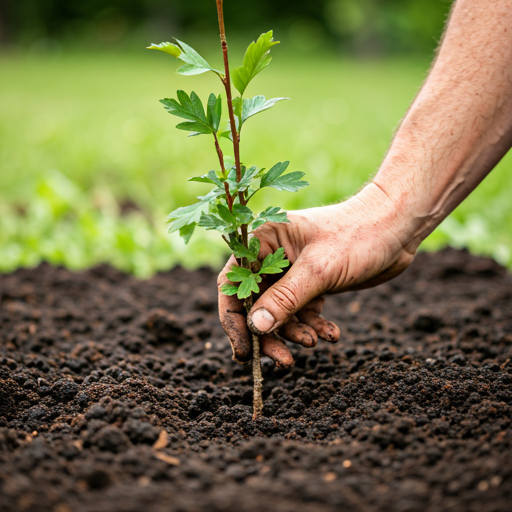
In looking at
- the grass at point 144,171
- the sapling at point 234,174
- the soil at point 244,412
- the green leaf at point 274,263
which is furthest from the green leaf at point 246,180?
the grass at point 144,171

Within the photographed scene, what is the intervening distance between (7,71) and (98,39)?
10.7m

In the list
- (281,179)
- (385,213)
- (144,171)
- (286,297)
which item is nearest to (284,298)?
(286,297)

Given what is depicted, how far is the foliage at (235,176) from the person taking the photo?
1.58 meters

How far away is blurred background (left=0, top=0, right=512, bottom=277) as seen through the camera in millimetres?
4172

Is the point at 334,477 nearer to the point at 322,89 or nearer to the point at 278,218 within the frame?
the point at 278,218

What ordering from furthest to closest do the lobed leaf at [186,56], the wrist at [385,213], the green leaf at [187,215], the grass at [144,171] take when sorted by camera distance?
the grass at [144,171]
the wrist at [385,213]
the green leaf at [187,215]
the lobed leaf at [186,56]

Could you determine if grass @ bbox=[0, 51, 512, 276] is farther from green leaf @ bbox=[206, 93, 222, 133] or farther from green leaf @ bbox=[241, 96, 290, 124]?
green leaf @ bbox=[206, 93, 222, 133]

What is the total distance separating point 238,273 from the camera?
67.1 inches

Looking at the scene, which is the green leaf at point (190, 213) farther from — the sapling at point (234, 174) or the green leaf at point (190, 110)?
the green leaf at point (190, 110)

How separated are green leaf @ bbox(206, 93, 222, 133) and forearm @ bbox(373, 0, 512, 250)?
70 centimetres

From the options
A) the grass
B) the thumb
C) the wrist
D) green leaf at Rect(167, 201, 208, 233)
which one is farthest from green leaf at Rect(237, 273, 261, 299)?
the grass

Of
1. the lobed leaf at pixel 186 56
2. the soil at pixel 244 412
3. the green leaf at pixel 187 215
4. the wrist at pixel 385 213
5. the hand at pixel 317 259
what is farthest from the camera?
the wrist at pixel 385 213

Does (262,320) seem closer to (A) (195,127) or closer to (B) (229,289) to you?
(B) (229,289)

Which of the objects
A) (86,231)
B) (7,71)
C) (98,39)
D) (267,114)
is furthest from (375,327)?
(98,39)
